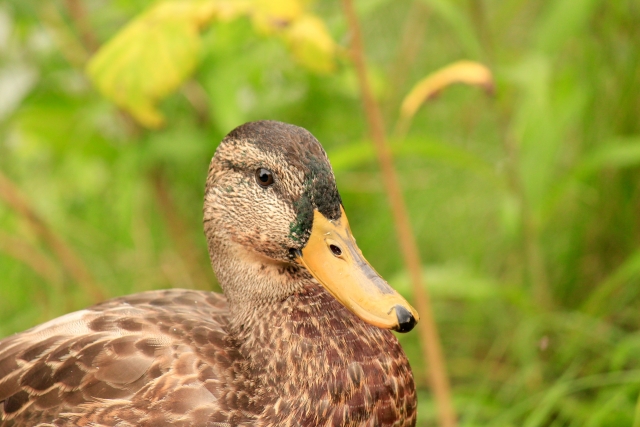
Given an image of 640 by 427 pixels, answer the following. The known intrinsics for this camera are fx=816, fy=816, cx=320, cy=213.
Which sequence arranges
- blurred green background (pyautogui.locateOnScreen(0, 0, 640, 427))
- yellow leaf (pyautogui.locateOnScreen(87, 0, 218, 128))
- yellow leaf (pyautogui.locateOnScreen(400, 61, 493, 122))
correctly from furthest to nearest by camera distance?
blurred green background (pyautogui.locateOnScreen(0, 0, 640, 427)), yellow leaf (pyautogui.locateOnScreen(87, 0, 218, 128)), yellow leaf (pyautogui.locateOnScreen(400, 61, 493, 122))

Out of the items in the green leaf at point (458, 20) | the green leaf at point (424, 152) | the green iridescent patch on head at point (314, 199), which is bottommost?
the green iridescent patch on head at point (314, 199)

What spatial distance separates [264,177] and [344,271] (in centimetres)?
26

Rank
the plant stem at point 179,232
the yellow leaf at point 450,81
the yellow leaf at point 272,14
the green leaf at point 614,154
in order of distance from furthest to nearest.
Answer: the plant stem at point 179,232
the green leaf at point 614,154
the yellow leaf at point 272,14
the yellow leaf at point 450,81

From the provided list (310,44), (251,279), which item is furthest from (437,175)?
(251,279)

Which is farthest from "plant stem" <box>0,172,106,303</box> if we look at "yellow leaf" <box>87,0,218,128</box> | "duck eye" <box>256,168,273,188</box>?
"duck eye" <box>256,168,273,188</box>

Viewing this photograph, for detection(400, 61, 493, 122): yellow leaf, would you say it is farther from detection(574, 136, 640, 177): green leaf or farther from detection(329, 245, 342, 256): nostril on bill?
detection(574, 136, 640, 177): green leaf

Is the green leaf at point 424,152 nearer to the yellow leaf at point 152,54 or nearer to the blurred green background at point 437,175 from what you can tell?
the blurred green background at point 437,175

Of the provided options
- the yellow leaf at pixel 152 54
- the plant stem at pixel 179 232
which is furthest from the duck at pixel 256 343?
the plant stem at pixel 179 232

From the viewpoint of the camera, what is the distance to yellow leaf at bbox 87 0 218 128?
2045mm

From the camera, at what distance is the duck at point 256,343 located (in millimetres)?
1569

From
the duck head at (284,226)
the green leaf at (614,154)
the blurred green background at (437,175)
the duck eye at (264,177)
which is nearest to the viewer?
the duck head at (284,226)

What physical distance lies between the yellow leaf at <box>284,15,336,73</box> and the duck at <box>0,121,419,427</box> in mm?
423

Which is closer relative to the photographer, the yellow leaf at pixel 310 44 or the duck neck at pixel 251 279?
the duck neck at pixel 251 279

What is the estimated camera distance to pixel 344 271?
154 centimetres
